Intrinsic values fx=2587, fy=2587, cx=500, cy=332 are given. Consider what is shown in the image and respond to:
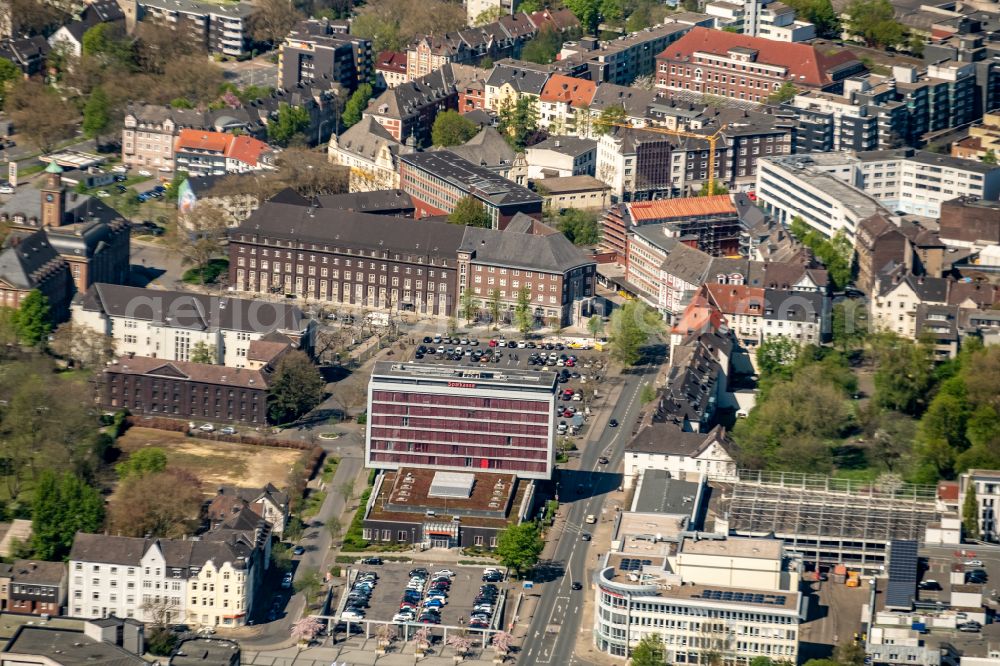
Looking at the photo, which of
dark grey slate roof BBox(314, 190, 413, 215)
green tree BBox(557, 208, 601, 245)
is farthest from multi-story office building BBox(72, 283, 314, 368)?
green tree BBox(557, 208, 601, 245)

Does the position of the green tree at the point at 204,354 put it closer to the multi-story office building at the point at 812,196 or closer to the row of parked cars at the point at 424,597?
the row of parked cars at the point at 424,597

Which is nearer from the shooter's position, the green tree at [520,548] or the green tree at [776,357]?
the green tree at [520,548]

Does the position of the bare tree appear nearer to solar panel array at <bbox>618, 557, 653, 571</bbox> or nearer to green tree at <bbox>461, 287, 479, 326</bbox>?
green tree at <bbox>461, 287, 479, 326</bbox>

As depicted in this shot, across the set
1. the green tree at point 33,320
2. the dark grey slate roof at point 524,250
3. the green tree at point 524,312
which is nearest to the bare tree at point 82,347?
the green tree at point 33,320

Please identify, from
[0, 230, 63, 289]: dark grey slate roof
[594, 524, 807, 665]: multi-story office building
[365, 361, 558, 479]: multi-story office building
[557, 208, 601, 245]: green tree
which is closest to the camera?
[594, 524, 807, 665]: multi-story office building

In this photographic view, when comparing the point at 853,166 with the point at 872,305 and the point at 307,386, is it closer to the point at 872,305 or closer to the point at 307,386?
the point at 872,305
